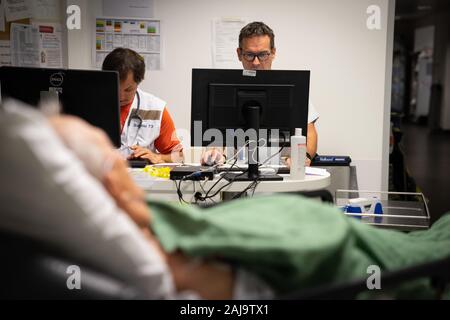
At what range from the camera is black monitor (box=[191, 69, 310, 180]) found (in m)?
2.43

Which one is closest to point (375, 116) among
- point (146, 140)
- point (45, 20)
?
point (146, 140)

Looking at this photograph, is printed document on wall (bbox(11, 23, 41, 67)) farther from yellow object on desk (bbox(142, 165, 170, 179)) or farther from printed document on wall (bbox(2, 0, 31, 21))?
yellow object on desk (bbox(142, 165, 170, 179))

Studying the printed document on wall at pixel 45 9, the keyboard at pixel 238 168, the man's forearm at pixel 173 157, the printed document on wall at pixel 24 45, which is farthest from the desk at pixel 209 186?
the printed document on wall at pixel 45 9

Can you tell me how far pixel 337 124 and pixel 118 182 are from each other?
123 inches

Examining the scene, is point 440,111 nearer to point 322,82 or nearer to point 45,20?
point 322,82

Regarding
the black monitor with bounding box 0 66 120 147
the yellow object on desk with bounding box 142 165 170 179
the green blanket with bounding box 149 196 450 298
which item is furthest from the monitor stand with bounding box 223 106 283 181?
the green blanket with bounding box 149 196 450 298

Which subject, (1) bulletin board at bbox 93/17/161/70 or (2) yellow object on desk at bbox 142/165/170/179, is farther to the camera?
(1) bulletin board at bbox 93/17/161/70

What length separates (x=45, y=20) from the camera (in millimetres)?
3953

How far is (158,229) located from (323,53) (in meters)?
3.11

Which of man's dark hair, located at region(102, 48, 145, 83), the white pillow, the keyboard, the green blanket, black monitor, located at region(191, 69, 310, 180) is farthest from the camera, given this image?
man's dark hair, located at region(102, 48, 145, 83)

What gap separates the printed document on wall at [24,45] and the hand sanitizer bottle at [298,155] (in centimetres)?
240

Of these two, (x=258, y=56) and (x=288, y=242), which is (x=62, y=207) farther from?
(x=258, y=56)

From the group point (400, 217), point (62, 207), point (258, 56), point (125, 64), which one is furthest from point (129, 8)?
point (62, 207)

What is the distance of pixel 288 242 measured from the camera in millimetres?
1105
